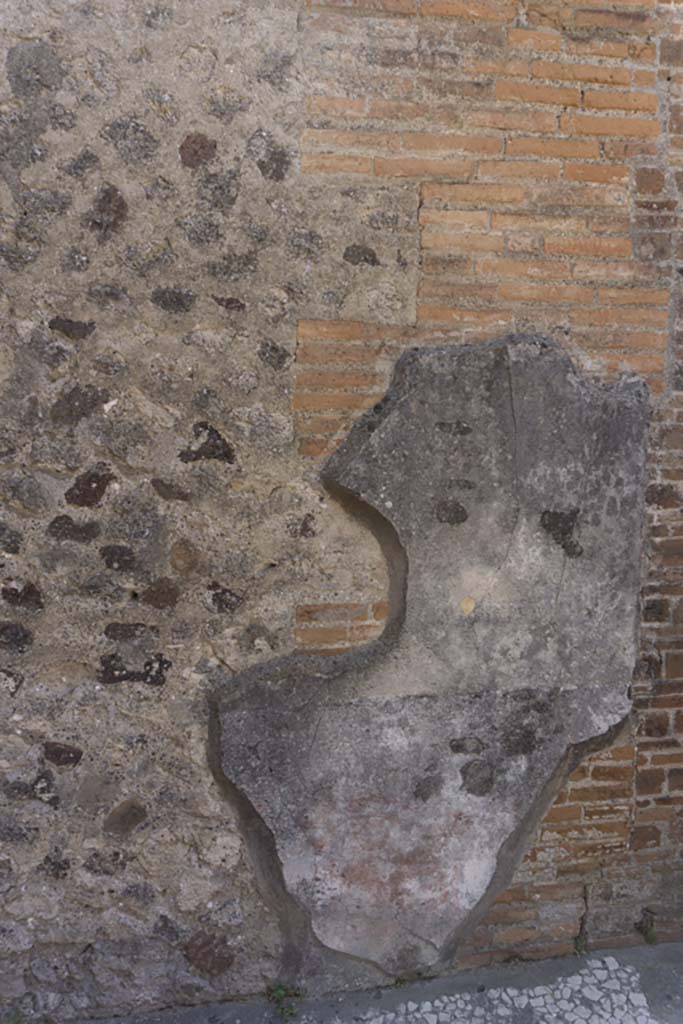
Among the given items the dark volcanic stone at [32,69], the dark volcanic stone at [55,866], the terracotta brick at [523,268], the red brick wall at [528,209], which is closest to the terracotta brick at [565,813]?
the red brick wall at [528,209]

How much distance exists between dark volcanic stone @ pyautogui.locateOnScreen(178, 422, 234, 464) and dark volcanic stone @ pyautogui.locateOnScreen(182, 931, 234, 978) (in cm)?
152

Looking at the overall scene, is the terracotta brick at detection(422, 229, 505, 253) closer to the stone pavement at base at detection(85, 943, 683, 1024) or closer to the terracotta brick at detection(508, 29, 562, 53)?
the terracotta brick at detection(508, 29, 562, 53)

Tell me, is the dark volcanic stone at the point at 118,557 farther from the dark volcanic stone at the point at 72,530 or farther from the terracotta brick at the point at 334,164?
the terracotta brick at the point at 334,164

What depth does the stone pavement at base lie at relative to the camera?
8.48 feet

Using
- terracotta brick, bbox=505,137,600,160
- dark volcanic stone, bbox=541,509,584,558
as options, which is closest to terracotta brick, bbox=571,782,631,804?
dark volcanic stone, bbox=541,509,584,558

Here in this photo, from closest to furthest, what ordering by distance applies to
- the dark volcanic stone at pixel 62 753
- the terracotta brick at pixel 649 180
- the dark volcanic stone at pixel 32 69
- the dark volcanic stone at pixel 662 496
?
the dark volcanic stone at pixel 32 69 → the dark volcanic stone at pixel 62 753 → the terracotta brick at pixel 649 180 → the dark volcanic stone at pixel 662 496

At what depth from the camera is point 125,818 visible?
8.14 feet

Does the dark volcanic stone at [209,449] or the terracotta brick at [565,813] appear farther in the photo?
the terracotta brick at [565,813]

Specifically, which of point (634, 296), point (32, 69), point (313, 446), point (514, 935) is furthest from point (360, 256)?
point (514, 935)

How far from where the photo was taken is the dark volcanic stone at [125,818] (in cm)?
248

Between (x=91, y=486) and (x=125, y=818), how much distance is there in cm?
103

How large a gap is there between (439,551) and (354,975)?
1456 mm

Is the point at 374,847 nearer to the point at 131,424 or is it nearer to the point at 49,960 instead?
the point at 49,960

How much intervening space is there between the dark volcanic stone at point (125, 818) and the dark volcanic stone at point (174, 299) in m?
1.51
